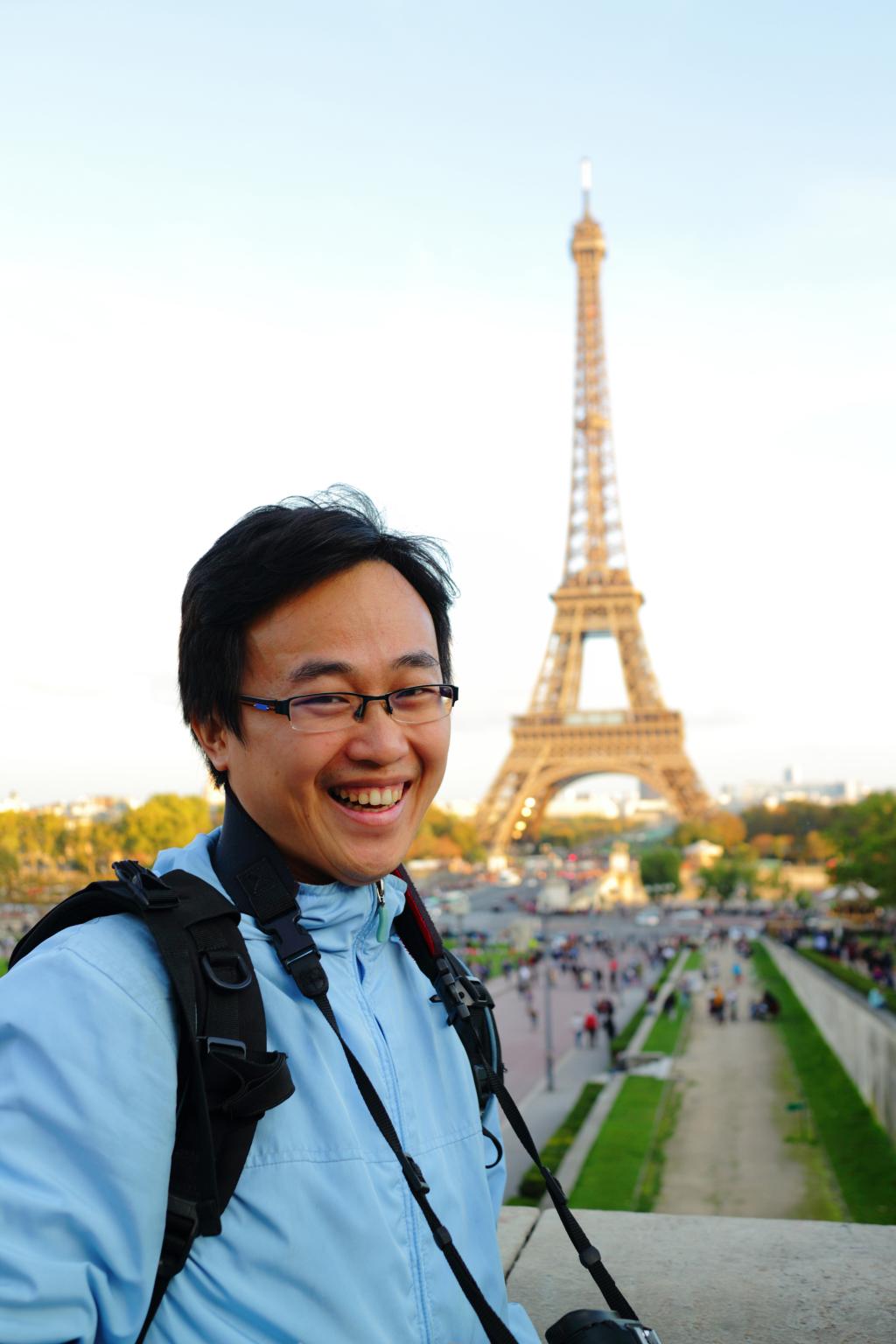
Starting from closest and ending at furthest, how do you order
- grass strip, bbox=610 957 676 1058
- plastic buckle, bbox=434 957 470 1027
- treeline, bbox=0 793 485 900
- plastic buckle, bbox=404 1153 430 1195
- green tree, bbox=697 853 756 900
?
plastic buckle, bbox=404 1153 430 1195
plastic buckle, bbox=434 957 470 1027
grass strip, bbox=610 957 676 1058
treeline, bbox=0 793 485 900
green tree, bbox=697 853 756 900

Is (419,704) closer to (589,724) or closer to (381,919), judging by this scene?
(381,919)

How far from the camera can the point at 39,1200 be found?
53.8 inches

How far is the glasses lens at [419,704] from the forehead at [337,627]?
74 millimetres

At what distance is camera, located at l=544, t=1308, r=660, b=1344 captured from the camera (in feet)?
5.87

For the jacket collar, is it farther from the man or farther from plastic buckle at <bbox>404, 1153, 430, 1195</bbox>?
plastic buckle at <bbox>404, 1153, 430, 1195</bbox>

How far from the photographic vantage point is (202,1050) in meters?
1.53

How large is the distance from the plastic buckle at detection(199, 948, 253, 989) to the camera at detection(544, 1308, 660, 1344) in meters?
0.75

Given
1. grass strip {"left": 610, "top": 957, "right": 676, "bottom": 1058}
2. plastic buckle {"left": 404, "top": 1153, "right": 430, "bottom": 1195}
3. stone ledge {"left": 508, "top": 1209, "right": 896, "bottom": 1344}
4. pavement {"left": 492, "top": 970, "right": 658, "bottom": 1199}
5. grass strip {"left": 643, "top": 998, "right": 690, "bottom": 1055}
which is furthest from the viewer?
grass strip {"left": 610, "top": 957, "right": 676, "bottom": 1058}

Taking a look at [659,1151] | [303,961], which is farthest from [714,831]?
[303,961]

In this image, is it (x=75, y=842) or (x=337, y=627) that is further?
(x=75, y=842)

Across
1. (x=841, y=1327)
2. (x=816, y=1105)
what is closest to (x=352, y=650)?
(x=841, y=1327)

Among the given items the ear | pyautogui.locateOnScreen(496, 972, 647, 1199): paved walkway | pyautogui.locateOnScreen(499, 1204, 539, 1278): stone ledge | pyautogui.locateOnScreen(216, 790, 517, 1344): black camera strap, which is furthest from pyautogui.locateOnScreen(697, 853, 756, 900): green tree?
pyautogui.locateOnScreen(216, 790, 517, 1344): black camera strap

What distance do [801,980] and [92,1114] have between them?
26111mm

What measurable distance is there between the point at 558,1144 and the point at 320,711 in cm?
1391
